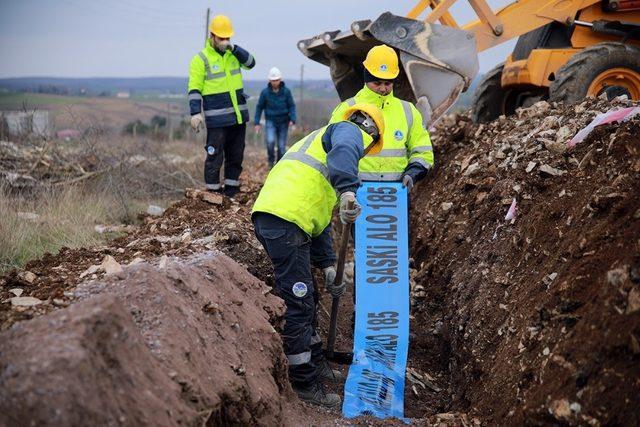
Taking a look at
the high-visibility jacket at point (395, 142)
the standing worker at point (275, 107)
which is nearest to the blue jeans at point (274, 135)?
the standing worker at point (275, 107)

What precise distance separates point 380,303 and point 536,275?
1410 millimetres

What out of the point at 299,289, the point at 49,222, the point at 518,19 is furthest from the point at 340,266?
the point at 518,19

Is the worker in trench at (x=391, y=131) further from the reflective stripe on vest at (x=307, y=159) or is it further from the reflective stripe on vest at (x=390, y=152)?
the reflective stripe on vest at (x=307, y=159)

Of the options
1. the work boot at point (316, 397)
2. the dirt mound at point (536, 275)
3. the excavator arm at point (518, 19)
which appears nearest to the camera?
the dirt mound at point (536, 275)

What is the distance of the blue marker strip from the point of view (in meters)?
4.77

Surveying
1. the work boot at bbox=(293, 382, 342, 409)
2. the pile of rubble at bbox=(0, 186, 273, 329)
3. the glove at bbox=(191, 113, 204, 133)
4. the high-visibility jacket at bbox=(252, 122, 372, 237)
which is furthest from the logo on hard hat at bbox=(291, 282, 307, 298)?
the glove at bbox=(191, 113, 204, 133)

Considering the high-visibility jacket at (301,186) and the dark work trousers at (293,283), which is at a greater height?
the high-visibility jacket at (301,186)

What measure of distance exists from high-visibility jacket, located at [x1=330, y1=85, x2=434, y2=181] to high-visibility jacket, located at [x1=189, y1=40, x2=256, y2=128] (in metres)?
2.56

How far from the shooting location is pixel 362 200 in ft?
18.0

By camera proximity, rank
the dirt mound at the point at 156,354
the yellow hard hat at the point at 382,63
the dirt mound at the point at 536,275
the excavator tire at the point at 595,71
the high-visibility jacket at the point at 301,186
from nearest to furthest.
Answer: the dirt mound at the point at 156,354
the dirt mound at the point at 536,275
the high-visibility jacket at the point at 301,186
the yellow hard hat at the point at 382,63
the excavator tire at the point at 595,71

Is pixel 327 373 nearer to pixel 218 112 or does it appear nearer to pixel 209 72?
pixel 218 112

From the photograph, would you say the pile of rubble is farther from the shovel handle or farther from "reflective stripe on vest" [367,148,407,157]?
"reflective stripe on vest" [367,148,407,157]

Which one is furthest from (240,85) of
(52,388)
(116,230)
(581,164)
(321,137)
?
(52,388)

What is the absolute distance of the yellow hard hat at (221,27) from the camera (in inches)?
296
